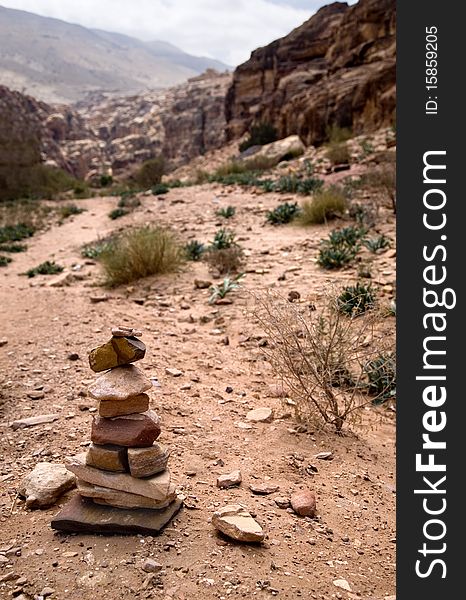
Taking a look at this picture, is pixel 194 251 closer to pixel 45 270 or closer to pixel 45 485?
pixel 45 270

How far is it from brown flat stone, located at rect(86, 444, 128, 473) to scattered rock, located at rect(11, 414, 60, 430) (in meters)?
0.90

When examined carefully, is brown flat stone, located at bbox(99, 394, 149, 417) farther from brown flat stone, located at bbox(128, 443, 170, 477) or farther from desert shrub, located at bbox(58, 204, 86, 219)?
desert shrub, located at bbox(58, 204, 86, 219)

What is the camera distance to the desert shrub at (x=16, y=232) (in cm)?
1026

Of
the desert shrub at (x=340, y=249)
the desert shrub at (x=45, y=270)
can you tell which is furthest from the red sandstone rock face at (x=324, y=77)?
the desert shrub at (x=45, y=270)

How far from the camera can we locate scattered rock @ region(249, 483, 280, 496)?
85.0 inches

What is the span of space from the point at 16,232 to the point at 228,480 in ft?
32.7

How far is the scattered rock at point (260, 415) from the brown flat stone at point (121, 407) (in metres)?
0.96

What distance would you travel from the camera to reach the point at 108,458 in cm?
198

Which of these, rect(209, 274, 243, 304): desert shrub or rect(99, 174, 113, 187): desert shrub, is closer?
rect(209, 274, 243, 304): desert shrub

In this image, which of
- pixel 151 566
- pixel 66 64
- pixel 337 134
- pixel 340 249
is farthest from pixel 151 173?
pixel 66 64

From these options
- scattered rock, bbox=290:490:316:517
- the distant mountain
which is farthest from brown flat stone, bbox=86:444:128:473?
the distant mountain

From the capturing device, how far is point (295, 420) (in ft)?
9.30

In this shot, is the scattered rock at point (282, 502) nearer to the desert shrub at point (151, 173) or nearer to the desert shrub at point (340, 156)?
the desert shrub at point (340, 156)

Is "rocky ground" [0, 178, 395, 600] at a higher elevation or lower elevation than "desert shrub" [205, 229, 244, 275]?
lower
